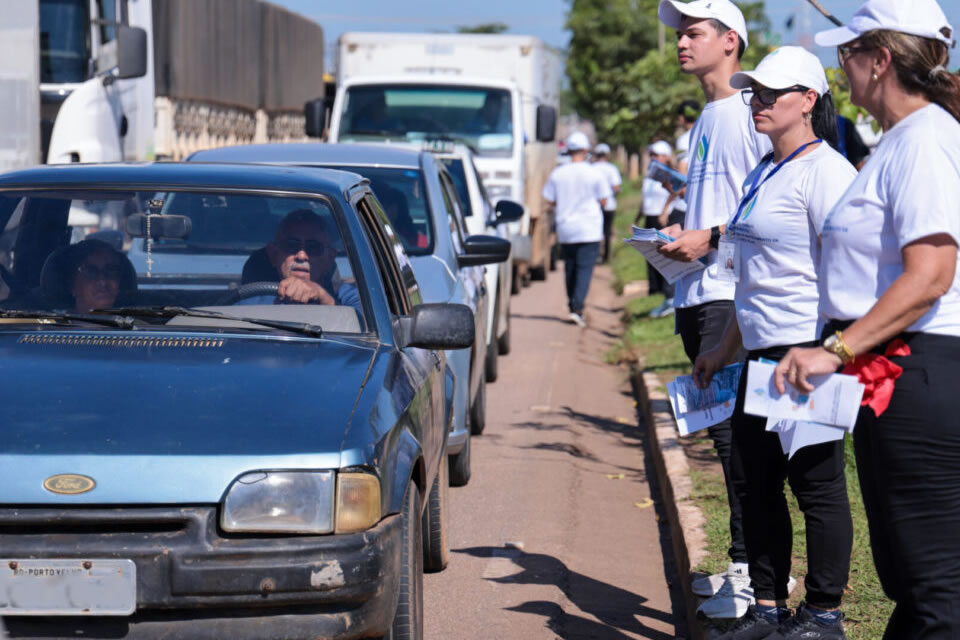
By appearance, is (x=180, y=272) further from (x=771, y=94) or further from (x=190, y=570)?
(x=771, y=94)

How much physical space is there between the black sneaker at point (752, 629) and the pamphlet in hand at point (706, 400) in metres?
0.65

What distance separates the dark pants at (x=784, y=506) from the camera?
408cm

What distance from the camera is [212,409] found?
3.79m

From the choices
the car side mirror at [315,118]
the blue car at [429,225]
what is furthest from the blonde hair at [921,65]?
the car side mirror at [315,118]

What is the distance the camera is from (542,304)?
17672 mm

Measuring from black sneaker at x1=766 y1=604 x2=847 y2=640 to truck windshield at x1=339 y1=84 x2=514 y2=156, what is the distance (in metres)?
10.4

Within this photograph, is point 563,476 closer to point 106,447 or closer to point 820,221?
point 820,221

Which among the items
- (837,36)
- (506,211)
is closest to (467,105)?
(506,211)

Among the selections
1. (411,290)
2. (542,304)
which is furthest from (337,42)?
(411,290)

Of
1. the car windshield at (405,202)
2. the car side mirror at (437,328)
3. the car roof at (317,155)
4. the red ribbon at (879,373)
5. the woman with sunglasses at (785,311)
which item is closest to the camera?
the red ribbon at (879,373)

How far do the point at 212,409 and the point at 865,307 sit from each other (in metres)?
1.71

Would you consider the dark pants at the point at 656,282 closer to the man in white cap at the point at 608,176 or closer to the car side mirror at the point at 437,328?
the man in white cap at the point at 608,176

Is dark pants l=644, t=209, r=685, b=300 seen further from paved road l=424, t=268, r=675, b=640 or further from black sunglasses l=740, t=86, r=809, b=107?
black sunglasses l=740, t=86, r=809, b=107

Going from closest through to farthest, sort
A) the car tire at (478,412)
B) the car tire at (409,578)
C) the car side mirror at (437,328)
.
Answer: the car tire at (409,578) → the car side mirror at (437,328) → the car tire at (478,412)
